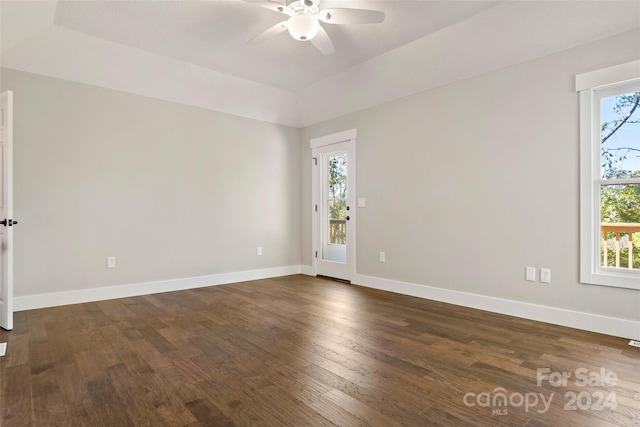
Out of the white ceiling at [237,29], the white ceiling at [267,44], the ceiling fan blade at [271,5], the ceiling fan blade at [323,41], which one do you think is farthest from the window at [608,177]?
the ceiling fan blade at [271,5]

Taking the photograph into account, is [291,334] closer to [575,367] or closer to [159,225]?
[575,367]

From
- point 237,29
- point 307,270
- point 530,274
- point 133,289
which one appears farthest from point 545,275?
point 133,289

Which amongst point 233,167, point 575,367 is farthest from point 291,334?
point 233,167

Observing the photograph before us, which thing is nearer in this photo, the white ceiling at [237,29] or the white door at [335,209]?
the white ceiling at [237,29]

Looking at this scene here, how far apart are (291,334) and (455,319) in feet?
5.08

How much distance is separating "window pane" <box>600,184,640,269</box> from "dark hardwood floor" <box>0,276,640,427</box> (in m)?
0.68

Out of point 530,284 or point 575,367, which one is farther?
point 530,284

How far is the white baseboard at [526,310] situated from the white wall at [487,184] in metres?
0.05

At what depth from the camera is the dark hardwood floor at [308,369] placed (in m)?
1.65

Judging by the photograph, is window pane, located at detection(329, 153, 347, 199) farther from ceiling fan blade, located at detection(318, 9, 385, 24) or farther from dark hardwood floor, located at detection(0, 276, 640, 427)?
ceiling fan blade, located at detection(318, 9, 385, 24)

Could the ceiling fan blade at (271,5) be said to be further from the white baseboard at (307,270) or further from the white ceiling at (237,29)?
the white baseboard at (307,270)

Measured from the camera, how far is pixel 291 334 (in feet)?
9.07

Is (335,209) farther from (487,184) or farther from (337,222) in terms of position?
(487,184)

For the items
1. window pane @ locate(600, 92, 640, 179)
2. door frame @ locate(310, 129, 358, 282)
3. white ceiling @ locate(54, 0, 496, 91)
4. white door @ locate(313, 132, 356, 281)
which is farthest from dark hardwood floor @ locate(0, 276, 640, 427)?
white ceiling @ locate(54, 0, 496, 91)
